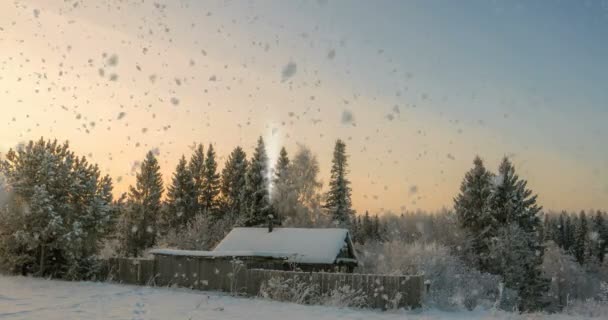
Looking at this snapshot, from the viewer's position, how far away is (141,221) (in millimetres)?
60500

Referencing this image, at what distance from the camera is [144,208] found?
200 ft

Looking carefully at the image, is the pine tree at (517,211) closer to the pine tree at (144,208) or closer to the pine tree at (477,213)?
the pine tree at (477,213)

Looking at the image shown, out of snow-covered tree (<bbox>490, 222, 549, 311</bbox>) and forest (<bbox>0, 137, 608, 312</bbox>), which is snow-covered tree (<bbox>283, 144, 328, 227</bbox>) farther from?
snow-covered tree (<bbox>490, 222, 549, 311</bbox>)

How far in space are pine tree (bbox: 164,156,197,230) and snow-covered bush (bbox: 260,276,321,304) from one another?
39904 mm

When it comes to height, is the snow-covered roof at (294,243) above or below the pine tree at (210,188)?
below

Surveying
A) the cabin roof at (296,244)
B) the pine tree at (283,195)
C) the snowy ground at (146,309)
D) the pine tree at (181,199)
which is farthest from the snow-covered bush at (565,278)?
the snowy ground at (146,309)

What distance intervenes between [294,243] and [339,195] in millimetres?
20704

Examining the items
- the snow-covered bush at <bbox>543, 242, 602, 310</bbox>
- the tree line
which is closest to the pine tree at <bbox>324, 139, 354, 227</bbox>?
the tree line

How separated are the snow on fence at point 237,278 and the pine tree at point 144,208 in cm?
2950

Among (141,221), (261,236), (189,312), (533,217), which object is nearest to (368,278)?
(189,312)

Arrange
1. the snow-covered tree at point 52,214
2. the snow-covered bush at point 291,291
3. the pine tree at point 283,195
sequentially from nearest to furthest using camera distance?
the snow-covered bush at point 291,291 → the snow-covered tree at point 52,214 → the pine tree at point 283,195

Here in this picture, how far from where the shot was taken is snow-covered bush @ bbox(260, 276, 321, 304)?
66.6 ft

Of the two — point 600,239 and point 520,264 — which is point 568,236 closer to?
point 600,239

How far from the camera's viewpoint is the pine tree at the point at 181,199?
61062mm
